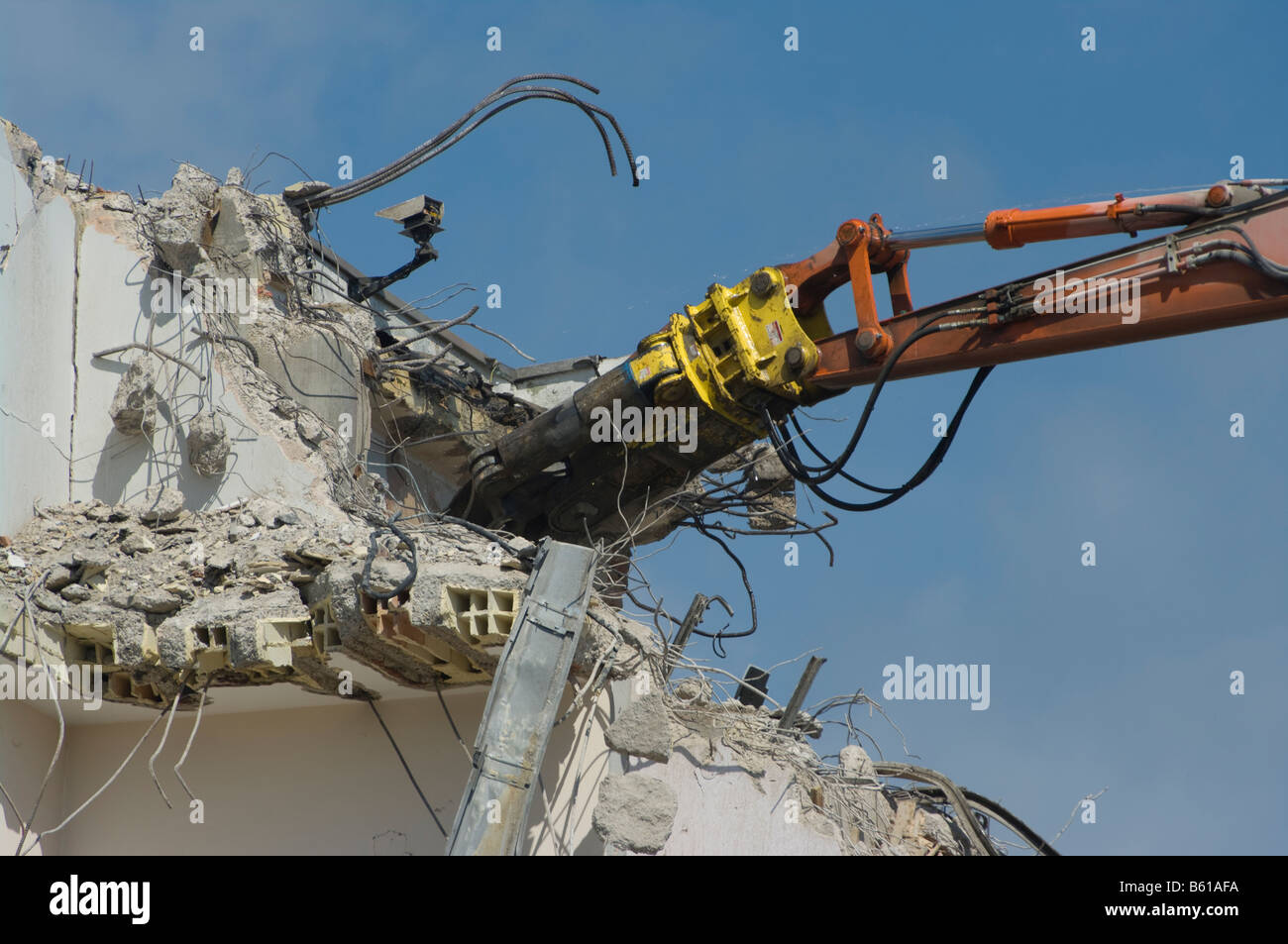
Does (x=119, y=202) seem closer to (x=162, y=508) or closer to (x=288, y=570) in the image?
(x=162, y=508)

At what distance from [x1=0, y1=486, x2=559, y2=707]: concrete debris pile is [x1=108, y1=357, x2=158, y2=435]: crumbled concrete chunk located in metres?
0.68

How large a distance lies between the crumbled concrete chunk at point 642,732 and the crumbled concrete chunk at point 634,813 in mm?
151

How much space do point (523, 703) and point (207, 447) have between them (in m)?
3.13

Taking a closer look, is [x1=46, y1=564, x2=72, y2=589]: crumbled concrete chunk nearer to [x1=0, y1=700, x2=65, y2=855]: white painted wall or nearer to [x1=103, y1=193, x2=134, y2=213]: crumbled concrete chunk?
[x1=0, y1=700, x2=65, y2=855]: white painted wall

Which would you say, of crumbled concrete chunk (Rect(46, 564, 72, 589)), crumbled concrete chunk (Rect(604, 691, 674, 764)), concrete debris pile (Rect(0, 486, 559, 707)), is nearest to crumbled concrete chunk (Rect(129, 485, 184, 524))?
concrete debris pile (Rect(0, 486, 559, 707))

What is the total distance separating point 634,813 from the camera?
9141mm

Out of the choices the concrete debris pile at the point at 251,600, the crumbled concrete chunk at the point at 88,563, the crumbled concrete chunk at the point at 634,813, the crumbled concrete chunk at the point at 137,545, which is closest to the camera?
the concrete debris pile at the point at 251,600

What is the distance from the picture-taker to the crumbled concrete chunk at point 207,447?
10492 mm

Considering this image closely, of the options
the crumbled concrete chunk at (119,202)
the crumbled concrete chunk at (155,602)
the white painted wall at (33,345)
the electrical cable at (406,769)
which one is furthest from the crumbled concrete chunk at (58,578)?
the crumbled concrete chunk at (119,202)

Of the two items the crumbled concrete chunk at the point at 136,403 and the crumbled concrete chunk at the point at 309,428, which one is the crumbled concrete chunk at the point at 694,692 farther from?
the crumbled concrete chunk at the point at 136,403

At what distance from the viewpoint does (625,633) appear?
30.9 feet

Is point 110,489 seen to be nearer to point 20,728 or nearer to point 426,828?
point 20,728

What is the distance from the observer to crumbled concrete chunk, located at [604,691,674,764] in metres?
9.31

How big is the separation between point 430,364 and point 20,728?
13.9 feet
